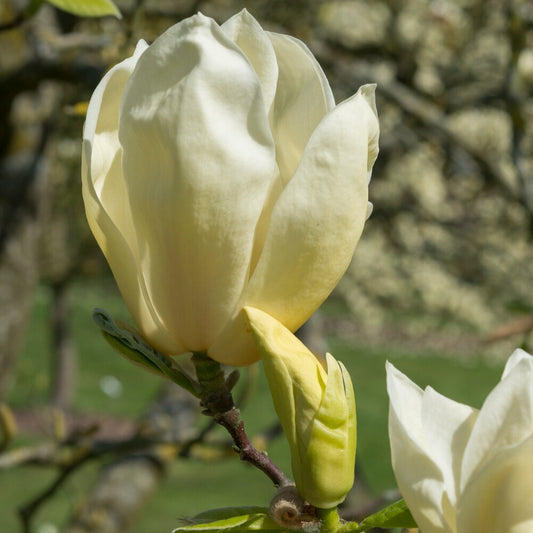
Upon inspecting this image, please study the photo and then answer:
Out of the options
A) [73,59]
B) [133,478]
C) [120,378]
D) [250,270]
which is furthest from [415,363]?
[250,270]

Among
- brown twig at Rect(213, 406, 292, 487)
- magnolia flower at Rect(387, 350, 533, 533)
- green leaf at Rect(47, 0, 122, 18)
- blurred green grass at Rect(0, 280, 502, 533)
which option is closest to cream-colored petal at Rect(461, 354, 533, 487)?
magnolia flower at Rect(387, 350, 533, 533)

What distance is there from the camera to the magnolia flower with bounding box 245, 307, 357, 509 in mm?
500

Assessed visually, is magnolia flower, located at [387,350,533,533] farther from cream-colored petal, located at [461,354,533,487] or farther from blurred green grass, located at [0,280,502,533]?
blurred green grass, located at [0,280,502,533]

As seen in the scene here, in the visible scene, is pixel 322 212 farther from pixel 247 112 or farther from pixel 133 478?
pixel 133 478

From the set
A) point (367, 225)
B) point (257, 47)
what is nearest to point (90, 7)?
point (257, 47)

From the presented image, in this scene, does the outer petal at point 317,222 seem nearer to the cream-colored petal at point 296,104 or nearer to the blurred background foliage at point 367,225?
the cream-colored petal at point 296,104

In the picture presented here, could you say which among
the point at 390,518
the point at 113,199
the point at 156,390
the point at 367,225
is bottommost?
the point at 156,390

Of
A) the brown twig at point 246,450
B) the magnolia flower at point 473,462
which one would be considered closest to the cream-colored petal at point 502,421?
the magnolia flower at point 473,462

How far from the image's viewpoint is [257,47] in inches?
22.3

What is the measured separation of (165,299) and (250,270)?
61 mm

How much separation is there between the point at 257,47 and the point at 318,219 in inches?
5.3

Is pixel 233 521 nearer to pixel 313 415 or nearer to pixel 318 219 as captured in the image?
pixel 313 415

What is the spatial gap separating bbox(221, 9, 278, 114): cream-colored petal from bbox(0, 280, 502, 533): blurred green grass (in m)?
2.79

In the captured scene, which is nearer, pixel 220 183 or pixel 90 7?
pixel 220 183
